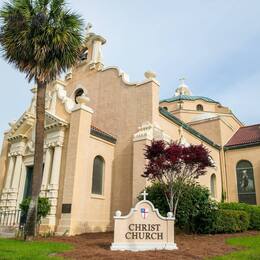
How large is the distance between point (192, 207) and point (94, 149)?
23.5ft

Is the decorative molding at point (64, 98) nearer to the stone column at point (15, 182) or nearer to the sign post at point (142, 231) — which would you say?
the stone column at point (15, 182)

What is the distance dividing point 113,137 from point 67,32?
27.2 feet

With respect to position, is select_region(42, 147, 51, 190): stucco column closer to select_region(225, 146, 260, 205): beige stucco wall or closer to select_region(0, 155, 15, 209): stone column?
select_region(0, 155, 15, 209): stone column

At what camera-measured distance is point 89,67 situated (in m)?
24.2

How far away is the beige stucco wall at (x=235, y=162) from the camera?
26.6 m

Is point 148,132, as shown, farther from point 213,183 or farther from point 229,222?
point 213,183

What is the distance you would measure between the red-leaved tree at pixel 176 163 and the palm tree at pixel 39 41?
537 cm

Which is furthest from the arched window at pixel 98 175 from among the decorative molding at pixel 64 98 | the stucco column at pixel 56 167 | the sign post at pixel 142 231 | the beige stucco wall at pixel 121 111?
the sign post at pixel 142 231

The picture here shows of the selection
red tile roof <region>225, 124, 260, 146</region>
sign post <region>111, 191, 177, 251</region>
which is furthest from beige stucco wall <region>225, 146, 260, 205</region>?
sign post <region>111, 191, 177, 251</region>

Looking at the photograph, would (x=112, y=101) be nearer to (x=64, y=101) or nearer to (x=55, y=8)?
(x=64, y=101)

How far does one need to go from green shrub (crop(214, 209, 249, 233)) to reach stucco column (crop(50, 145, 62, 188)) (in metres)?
9.30

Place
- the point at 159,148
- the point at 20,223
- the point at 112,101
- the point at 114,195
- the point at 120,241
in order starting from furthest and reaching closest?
the point at 112,101 → the point at 114,195 → the point at 20,223 → the point at 159,148 → the point at 120,241

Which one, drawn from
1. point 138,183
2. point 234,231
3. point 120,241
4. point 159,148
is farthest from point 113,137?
point 120,241

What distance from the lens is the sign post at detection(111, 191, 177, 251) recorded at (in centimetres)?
1014
